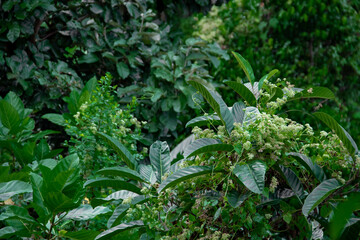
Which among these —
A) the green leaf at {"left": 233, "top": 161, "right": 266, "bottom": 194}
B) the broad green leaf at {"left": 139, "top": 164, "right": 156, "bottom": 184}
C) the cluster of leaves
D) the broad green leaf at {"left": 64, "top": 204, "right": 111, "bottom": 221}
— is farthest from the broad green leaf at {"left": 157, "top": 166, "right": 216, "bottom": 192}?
the cluster of leaves

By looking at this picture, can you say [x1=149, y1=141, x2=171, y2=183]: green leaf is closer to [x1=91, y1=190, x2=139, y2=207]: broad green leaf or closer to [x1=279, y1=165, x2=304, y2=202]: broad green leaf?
[x1=91, y1=190, x2=139, y2=207]: broad green leaf

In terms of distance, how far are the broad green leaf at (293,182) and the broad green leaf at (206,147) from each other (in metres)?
0.26

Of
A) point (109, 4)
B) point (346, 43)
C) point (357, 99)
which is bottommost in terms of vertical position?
point (357, 99)

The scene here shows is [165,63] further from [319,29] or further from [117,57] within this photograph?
[319,29]

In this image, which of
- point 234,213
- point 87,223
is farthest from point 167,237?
point 87,223

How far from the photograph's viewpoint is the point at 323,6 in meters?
6.05

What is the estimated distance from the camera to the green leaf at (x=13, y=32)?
11.8ft

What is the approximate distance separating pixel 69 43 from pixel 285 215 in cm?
315

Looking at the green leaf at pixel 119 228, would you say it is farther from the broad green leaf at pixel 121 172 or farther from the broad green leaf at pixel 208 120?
the broad green leaf at pixel 208 120

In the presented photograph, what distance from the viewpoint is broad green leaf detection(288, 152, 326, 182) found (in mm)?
1684

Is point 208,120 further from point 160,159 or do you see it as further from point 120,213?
point 120,213

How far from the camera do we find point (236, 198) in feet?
5.34

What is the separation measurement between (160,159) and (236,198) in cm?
47

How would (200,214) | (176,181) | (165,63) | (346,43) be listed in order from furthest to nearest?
(346,43)
(165,63)
(200,214)
(176,181)
